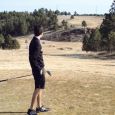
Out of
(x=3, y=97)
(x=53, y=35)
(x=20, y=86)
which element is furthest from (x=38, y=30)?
(x=53, y=35)

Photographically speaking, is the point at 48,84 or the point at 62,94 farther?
the point at 48,84

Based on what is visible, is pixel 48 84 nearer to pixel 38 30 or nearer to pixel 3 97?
pixel 3 97

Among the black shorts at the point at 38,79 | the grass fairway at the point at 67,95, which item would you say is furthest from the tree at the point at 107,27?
the black shorts at the point at 38,79

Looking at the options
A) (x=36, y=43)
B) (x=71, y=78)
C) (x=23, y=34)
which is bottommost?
(x=23, y=34)

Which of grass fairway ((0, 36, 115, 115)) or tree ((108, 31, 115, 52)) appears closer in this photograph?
grass fairway ((0, 36, 115, 115))

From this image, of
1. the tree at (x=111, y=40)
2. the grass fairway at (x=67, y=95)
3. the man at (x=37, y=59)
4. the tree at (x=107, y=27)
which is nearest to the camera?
the man at (x=37, y=59)

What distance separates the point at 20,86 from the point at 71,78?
106 inches

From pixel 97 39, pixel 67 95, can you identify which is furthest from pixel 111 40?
pixel 67 95

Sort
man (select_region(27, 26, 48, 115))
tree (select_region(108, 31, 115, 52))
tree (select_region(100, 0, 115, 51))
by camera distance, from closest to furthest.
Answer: man (select_region(27, 26, 48, 115))
tree (select_region(108, 31, 115, 52))
tree (select_region(100, 0, 115, 51))

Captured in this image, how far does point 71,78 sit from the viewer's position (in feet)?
60.6

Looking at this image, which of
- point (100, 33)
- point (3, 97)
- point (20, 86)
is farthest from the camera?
point (100, 33)

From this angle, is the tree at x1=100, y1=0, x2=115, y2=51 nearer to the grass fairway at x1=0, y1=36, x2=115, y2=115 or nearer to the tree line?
the tree line

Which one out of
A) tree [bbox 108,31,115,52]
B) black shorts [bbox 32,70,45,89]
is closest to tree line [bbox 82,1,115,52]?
tree [bbox 108,31,115,52]

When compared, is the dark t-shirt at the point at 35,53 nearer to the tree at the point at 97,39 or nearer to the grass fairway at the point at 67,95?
the grass fairway at the point at 67,95
